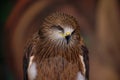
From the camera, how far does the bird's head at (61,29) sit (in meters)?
1.45

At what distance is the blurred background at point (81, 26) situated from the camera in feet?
4.97

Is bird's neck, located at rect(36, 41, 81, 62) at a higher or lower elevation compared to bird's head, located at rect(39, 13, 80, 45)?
lower

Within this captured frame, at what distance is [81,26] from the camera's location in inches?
61.0

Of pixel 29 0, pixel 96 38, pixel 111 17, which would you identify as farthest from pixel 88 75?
pixel 29 0

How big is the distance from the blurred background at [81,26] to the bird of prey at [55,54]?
2.3 inches

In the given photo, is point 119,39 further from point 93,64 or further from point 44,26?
point 44,26

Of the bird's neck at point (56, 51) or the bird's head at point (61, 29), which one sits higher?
the bird's head at point (61, 29)

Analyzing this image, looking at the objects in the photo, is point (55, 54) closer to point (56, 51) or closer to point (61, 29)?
point (56, 51)

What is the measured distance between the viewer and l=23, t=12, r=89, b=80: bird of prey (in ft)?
4.81

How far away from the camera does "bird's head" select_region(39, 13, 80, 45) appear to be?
1448mm

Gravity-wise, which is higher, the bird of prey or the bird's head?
the bird's head

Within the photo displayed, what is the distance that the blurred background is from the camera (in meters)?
1.51

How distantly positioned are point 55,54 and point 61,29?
5.0 inches

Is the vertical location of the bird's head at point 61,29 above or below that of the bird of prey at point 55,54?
above
